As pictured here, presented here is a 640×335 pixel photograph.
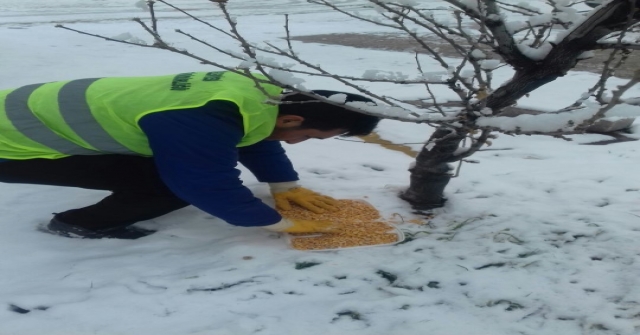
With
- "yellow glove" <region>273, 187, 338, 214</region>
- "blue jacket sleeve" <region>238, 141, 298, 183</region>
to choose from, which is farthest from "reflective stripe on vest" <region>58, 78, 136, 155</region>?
"yellow glove" <region>273, 187, 338, 214</region>

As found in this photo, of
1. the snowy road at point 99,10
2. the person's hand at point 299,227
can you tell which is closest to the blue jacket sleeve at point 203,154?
the person's hand at point 299,227

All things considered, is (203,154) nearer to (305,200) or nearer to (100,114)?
(100,114)

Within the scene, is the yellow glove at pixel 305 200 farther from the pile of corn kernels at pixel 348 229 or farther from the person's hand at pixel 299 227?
the person's hand at pixel 299 227

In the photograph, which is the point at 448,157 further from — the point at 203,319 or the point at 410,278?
the point at 203,319

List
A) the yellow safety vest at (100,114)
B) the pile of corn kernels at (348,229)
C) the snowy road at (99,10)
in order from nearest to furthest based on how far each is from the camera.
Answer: the yellow safety vest at (100,114)
the pile of corn kernels at (348,229)
the snowy road at (99,10)

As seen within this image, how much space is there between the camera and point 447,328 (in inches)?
77.0

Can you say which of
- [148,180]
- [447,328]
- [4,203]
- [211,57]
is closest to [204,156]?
[148,180]

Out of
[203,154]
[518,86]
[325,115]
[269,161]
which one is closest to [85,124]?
[203,154]

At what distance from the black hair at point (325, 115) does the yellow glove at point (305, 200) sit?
52 centimetres

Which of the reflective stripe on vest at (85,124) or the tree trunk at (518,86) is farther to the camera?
the reflective stripe on vest at (85,124)

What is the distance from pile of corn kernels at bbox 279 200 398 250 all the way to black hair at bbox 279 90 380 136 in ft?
1.47

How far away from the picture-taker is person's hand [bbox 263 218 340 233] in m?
→ 2.58

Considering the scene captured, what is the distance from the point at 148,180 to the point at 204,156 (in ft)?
1.69

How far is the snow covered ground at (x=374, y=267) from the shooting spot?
1987mm
